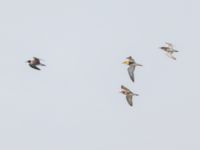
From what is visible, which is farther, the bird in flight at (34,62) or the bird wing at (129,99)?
the bird wing at (129,99)

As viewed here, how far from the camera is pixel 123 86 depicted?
5797 inches

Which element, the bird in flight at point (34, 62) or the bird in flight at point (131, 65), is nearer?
the bird in flight at point (34, 62)

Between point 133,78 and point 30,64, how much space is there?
56.9ft

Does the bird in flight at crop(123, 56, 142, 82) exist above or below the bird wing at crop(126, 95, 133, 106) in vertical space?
above

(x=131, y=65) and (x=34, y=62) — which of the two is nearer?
(x=34, y=62)

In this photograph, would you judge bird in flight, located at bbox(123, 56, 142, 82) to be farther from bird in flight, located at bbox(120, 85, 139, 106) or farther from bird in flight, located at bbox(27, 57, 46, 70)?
bird in flight, located at bbox(27, 57, 46, 70)

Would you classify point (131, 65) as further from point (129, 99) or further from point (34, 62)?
point (34, 62)

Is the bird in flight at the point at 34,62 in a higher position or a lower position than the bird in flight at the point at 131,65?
lower

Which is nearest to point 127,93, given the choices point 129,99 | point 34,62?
point 129,99

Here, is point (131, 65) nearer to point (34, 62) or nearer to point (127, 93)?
point (127, 93)

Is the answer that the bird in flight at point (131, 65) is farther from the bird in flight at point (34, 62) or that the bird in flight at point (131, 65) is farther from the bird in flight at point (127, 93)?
the bird in flight at point (34, 62)

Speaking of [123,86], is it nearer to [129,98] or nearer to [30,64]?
[129,98]

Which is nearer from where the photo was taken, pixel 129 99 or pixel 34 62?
pixel 34 62

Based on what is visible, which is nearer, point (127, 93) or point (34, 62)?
point (34, 62)
